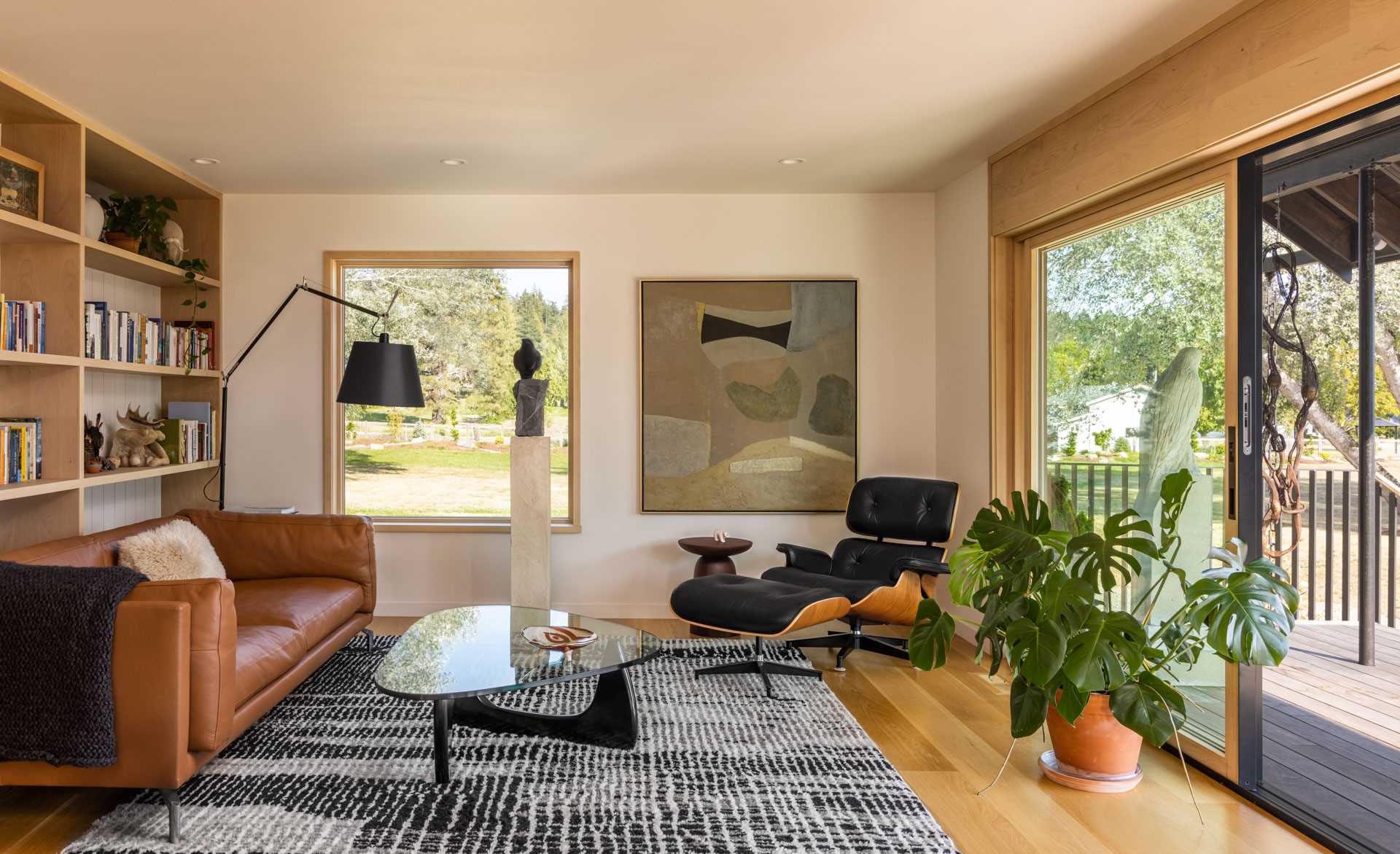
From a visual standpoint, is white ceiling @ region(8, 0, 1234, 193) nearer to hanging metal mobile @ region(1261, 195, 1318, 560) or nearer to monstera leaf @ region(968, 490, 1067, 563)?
hanging metal mobile @ region(1261, 195, 1318, 560)

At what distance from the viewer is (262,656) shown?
2.75 metres

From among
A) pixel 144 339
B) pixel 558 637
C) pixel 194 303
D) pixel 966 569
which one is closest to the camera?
pixel 558 637

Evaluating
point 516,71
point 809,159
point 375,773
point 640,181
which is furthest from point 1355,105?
point 375,773

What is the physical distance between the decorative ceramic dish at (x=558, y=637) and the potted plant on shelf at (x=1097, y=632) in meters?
1.18

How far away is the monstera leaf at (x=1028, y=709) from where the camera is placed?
2.46 m

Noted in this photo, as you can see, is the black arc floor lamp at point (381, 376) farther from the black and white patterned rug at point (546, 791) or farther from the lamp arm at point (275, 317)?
the black and white patterned rug at point (546, 791)

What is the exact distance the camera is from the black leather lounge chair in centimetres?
378

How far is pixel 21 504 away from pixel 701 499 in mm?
3239

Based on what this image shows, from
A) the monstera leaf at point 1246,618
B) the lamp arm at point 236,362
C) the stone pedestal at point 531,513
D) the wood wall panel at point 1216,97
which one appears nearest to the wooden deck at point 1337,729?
the monstera leaf at point 1246,618

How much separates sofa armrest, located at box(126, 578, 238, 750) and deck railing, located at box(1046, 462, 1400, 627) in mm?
3215

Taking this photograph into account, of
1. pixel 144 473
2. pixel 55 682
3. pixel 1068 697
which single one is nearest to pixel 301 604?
Result: pixel 55 682

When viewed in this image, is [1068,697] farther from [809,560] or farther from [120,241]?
[120,241]

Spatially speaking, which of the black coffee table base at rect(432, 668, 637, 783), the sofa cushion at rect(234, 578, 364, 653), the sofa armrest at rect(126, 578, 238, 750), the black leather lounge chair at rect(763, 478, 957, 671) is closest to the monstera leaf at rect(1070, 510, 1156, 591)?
the black leather lounge chair at rect(763, 478, 957, 671)

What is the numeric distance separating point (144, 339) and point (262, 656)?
2.24 metres
